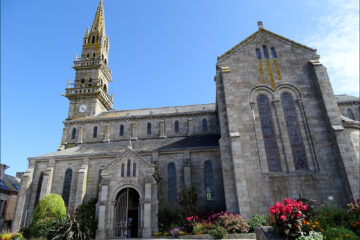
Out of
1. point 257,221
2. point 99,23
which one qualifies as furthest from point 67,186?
point 99,23

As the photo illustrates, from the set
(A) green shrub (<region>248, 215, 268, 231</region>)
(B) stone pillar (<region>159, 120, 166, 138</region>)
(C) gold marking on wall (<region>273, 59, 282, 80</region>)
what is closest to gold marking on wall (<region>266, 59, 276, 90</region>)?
(C) gold marking on wall (<region>273, 59, 282, 80</region>)

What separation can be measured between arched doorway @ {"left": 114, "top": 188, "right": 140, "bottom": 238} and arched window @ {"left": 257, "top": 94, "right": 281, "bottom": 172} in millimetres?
12711

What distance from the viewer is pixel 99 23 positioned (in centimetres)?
5191

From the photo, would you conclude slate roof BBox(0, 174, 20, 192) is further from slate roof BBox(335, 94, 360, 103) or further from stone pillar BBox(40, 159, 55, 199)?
slate roof BBox(335, 94, 360, 103)

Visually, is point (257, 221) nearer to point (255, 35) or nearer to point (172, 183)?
point (172, 183)

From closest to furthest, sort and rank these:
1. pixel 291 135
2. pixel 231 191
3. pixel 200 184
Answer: pixel 231 191 → pixel 291 135 → pixel 200 184

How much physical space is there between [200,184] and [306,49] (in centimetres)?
1670

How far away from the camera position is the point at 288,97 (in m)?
21.6

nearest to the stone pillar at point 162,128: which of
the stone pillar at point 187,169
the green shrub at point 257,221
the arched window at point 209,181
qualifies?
the stone pillar at point 187,169

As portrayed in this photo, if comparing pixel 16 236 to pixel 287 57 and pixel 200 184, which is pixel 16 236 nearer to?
pixel 200 184

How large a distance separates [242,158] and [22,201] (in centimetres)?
2417

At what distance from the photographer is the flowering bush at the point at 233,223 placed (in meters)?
16.2

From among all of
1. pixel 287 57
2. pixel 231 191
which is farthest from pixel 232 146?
pixel 287 57

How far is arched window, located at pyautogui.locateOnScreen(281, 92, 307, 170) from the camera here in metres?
19.4
